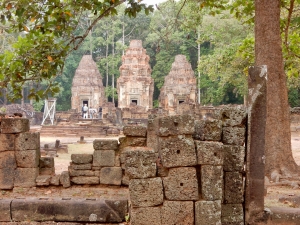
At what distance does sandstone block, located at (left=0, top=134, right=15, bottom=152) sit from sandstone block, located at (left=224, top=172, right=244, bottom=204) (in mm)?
4909

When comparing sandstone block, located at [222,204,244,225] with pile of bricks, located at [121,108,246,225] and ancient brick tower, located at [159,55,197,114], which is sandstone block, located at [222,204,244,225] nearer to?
pile of bricks, located at [121,108,246,225]

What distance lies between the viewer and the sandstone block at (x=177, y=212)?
Answer: 177 inches

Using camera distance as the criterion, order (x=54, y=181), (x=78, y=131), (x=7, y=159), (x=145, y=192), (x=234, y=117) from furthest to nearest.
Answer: (x=78, y=131), (x=54, y=181), (x=7, y=159), (x=234, y=117), (x=145, y=192)

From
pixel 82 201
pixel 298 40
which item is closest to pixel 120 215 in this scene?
pixel 82 201

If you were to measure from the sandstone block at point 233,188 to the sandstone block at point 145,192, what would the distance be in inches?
36.7

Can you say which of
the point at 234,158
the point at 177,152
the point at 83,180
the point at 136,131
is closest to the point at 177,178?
the point at 177,152

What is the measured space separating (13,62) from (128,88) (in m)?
32.1

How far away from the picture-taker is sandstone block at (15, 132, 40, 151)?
25.9ft

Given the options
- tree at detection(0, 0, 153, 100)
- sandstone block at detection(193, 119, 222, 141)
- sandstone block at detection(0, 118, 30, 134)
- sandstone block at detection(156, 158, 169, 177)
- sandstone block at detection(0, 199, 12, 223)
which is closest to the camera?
sandstone block at detection(156, 158, 169, 177)

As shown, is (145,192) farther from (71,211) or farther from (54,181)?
(54,181)

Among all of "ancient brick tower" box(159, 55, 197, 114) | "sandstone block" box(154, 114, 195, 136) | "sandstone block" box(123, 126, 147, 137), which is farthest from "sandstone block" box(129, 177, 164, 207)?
"ancient brick tower" box(159, 55, 197, 114)

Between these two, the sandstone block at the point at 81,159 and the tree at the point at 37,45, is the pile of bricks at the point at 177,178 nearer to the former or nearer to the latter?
the tree at the point at 37,45

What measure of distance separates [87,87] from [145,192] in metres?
36.3

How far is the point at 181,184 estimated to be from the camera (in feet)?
14.8
